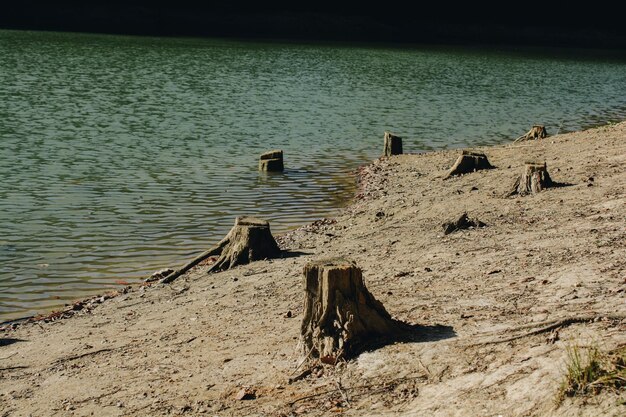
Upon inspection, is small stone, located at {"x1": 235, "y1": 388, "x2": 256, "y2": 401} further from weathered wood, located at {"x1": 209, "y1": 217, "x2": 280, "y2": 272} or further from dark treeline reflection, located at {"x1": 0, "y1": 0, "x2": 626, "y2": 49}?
dark treeline reflection, located at {"x1": 0, "y1": 0, "x2": 626, "y2": 49}

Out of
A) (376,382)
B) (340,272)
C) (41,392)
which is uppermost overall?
(340,272)

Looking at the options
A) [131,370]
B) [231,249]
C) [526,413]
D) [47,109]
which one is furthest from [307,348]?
[47,109]

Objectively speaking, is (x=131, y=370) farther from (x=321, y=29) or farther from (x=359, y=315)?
(x=321, y=29)

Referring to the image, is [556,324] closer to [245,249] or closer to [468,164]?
[245,249]

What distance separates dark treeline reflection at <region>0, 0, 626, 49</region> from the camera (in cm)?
Result: 4966

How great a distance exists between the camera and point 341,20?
186 ft

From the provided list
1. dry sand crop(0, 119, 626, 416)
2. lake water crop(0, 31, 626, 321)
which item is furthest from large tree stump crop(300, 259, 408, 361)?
lake water crop(0, 31, 626, 321)

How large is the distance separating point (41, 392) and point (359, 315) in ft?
7.35

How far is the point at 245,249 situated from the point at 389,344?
12.3 ft

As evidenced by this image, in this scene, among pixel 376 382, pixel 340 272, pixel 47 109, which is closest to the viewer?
pixel 376 382

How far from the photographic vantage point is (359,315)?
5.89 meters

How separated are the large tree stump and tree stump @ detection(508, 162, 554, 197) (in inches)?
209

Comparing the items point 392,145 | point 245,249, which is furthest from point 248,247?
point 392,145

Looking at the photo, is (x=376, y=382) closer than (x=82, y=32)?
Yes
